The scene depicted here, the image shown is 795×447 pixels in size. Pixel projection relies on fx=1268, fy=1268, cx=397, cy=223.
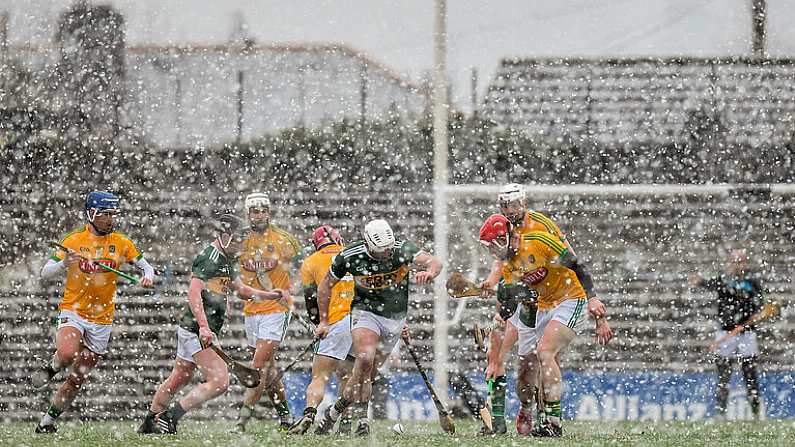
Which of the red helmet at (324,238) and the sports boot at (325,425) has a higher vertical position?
the red helmet at (324,238)

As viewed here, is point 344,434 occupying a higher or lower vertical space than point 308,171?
lower

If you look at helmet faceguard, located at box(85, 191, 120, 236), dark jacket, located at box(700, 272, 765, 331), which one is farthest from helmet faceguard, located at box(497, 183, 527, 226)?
dark jacket, located at box(700, 272, 765, 331)

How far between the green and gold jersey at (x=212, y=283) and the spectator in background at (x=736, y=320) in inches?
256

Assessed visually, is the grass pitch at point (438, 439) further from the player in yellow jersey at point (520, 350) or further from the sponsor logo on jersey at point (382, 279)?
the sponsor logo on jersey at point (382, 279)

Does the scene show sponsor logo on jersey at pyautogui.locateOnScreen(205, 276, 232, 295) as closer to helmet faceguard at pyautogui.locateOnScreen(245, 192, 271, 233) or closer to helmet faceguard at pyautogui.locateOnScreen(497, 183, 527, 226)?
helmet faceguard at pyautogui.locateOnScreen(245, 192, 271, 233)

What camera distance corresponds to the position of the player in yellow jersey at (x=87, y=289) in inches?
397

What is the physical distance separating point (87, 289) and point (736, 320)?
304 inches

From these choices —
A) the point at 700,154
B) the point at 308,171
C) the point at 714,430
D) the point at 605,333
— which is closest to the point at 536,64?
the point at 700,154

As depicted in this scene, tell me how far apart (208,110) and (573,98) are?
619cm

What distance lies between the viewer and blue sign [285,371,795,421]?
14609 millimetres

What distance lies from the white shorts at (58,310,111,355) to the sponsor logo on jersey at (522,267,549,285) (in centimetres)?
349

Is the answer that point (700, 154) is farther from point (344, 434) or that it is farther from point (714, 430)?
point (344, 434)

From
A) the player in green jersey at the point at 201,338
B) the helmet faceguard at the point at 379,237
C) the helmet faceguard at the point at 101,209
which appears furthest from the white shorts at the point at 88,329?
the helmet faceguard at the point at 379,237

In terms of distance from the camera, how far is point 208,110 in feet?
64.4
